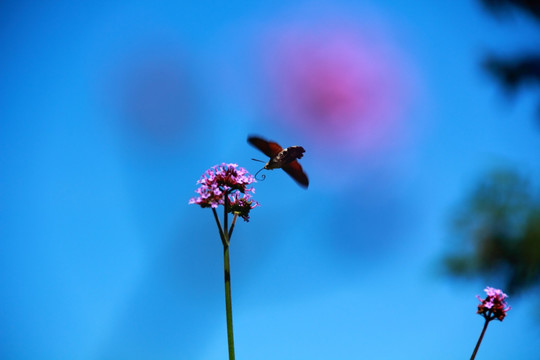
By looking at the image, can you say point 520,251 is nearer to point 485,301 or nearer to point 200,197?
point 485,301

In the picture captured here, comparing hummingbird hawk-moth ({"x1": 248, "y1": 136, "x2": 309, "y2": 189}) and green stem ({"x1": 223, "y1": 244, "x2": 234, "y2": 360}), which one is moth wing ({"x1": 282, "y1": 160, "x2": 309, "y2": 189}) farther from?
green stem ({"x1": 223, "y1": 244, "x2": 234, "y2": 360})

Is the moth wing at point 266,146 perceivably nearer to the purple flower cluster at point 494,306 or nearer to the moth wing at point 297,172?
the moth wing at point 297,172

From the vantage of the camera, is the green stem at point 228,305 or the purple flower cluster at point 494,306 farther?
the purple flower cluster at point 494,306

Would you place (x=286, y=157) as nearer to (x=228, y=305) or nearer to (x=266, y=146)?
(x=266, y=146)

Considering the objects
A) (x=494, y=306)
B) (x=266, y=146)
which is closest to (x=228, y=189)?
(x=266, y=146)

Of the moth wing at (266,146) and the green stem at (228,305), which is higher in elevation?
the moth wing at (266,146)

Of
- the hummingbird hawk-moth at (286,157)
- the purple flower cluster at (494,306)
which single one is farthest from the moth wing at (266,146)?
the purple flower cluster at (494,306)

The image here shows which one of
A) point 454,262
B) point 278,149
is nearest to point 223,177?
point 278,149
